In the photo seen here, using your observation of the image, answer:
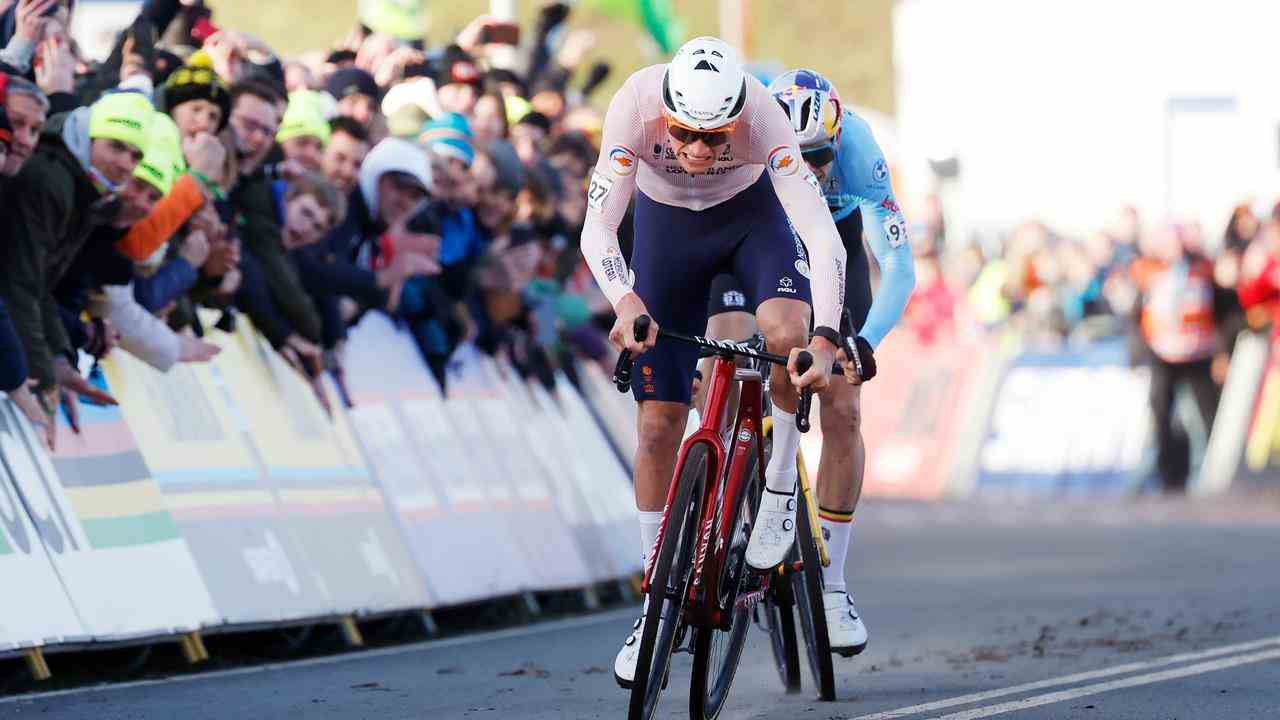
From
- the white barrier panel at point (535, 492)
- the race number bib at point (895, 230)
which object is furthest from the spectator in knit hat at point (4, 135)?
the white barrier panel at point (535, 492)

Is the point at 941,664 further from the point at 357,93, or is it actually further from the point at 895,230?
the point at 357,93

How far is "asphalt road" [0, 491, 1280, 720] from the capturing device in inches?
348

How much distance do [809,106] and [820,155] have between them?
19 centimetres

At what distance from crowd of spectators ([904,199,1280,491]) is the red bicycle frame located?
15.9m

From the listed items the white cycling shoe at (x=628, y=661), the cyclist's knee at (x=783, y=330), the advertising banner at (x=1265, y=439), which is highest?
the cyclist's knee at (x=783, y=330)

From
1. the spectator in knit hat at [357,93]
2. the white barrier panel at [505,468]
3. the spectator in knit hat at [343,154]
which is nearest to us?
the spectator in knit hat at [343,154]

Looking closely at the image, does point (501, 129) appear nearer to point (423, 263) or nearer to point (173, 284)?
point (423, 263)

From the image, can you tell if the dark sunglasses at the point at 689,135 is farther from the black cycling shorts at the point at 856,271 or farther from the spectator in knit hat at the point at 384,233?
the spectator in knit hat at the point at 384,233

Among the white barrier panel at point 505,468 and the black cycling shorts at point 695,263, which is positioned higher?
the black cycling shorts at point 695,263

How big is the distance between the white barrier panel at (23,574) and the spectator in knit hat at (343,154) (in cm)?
303

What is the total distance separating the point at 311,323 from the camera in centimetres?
1152

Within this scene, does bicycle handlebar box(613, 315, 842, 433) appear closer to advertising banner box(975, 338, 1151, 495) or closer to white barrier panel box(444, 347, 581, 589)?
white barrier panel box(444, 347, 581, 589)

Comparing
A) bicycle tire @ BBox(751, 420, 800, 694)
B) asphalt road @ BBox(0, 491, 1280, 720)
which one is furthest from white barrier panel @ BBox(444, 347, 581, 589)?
bicycle tire @ BBox(751, 420, 800, 694)

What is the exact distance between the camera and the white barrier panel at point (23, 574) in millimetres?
8953
